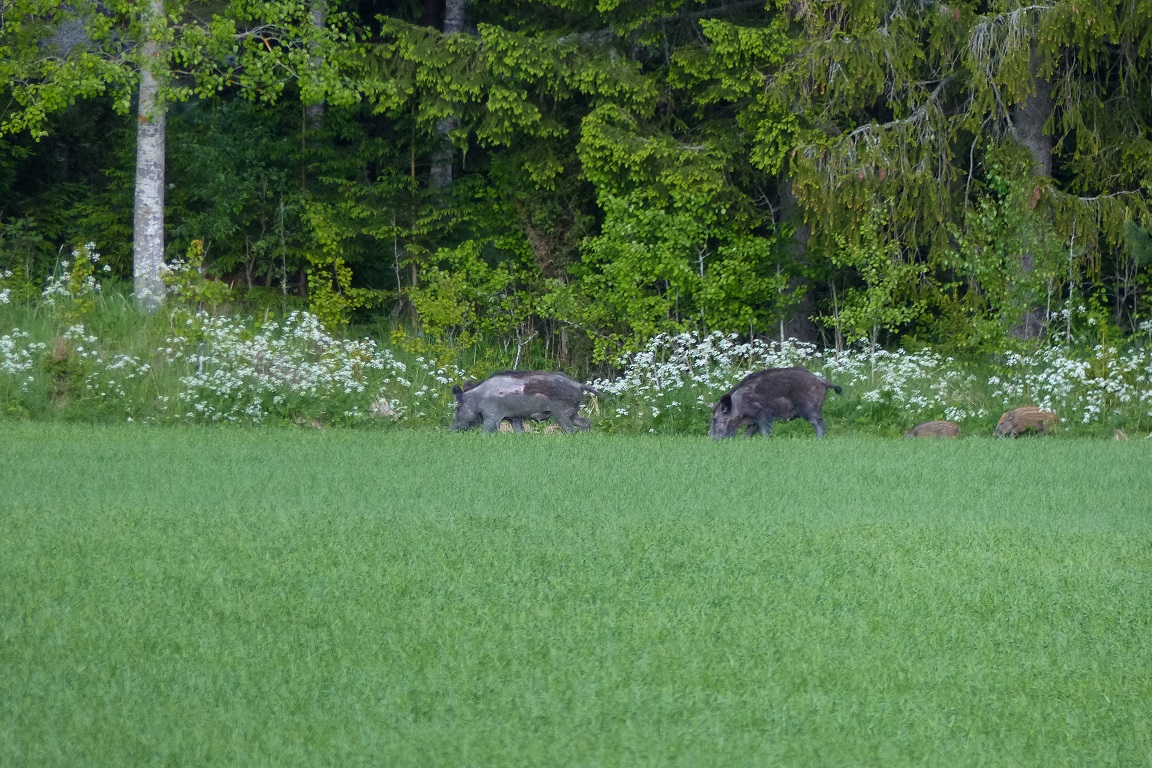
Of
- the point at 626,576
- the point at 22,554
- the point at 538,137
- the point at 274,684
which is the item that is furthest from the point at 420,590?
the point at 538,137

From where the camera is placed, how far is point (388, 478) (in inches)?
458

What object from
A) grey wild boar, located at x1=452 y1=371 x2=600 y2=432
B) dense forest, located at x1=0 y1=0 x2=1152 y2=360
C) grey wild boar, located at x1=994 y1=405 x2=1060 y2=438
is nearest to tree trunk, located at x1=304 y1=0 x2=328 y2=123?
dense forest, located at x1=0 y1=0 x2=1152 y2=360

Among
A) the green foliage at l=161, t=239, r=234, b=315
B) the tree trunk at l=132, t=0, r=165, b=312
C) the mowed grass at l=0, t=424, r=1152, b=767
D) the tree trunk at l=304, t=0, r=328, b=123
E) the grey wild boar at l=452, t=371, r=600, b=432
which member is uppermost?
the tree trunk at l=304, t=0, r=328, b=123

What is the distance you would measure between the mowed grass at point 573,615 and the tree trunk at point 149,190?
27.2 ft

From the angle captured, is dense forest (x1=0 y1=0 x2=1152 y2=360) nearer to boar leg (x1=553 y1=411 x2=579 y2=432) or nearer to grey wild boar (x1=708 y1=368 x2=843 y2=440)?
grey wild boar (x1=708 y1=368 x2=843 y2=440)

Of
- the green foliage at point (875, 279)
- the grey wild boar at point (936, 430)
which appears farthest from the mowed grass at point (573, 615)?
the green foliage at point (875, 279)

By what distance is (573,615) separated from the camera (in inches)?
279

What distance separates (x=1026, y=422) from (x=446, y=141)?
1134 cm

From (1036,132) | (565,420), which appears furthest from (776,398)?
(1036,132)

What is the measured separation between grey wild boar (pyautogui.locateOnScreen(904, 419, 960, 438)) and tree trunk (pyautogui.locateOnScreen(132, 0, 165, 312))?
10261mm

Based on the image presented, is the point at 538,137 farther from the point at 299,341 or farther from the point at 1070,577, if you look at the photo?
the point at 1070,577

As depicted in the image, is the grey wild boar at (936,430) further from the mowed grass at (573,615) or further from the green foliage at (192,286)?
the green foliage at (192,286)

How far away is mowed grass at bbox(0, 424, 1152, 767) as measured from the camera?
212 inches

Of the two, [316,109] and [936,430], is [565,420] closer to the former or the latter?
[936,430]
